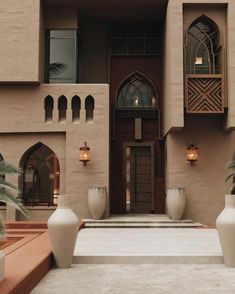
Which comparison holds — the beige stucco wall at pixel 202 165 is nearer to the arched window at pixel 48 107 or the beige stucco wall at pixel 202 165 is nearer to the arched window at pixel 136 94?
the arched window at pixel 136 94

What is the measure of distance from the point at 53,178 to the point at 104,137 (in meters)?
2.56

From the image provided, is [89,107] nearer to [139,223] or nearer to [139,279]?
[139,223]

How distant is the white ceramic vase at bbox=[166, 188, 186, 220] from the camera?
1484 centimetres

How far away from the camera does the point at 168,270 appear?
7.61 m

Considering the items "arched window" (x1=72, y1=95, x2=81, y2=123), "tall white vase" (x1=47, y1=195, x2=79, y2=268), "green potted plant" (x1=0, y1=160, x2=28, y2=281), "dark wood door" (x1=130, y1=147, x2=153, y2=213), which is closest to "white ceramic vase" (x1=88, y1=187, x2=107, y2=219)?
"arched window" (x1=72, y1=95, x2=81, y2=123)

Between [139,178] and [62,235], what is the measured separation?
403 inches

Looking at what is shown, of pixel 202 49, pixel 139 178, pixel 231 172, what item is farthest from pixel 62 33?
pixel 231 172

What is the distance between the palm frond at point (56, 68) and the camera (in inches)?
658

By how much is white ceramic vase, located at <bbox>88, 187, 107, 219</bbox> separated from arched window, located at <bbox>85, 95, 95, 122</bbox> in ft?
8.74

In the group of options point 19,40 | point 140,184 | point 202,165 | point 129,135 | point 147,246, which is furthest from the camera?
point 129,135

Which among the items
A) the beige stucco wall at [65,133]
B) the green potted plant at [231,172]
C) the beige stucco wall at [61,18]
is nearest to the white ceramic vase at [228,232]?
the green potted plant at [231,172]

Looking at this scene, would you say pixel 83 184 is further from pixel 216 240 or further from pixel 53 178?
pixel 216 240

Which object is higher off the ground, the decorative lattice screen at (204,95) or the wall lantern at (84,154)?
the decorative lattice screen at (204,95)

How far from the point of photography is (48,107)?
52.8 feet
